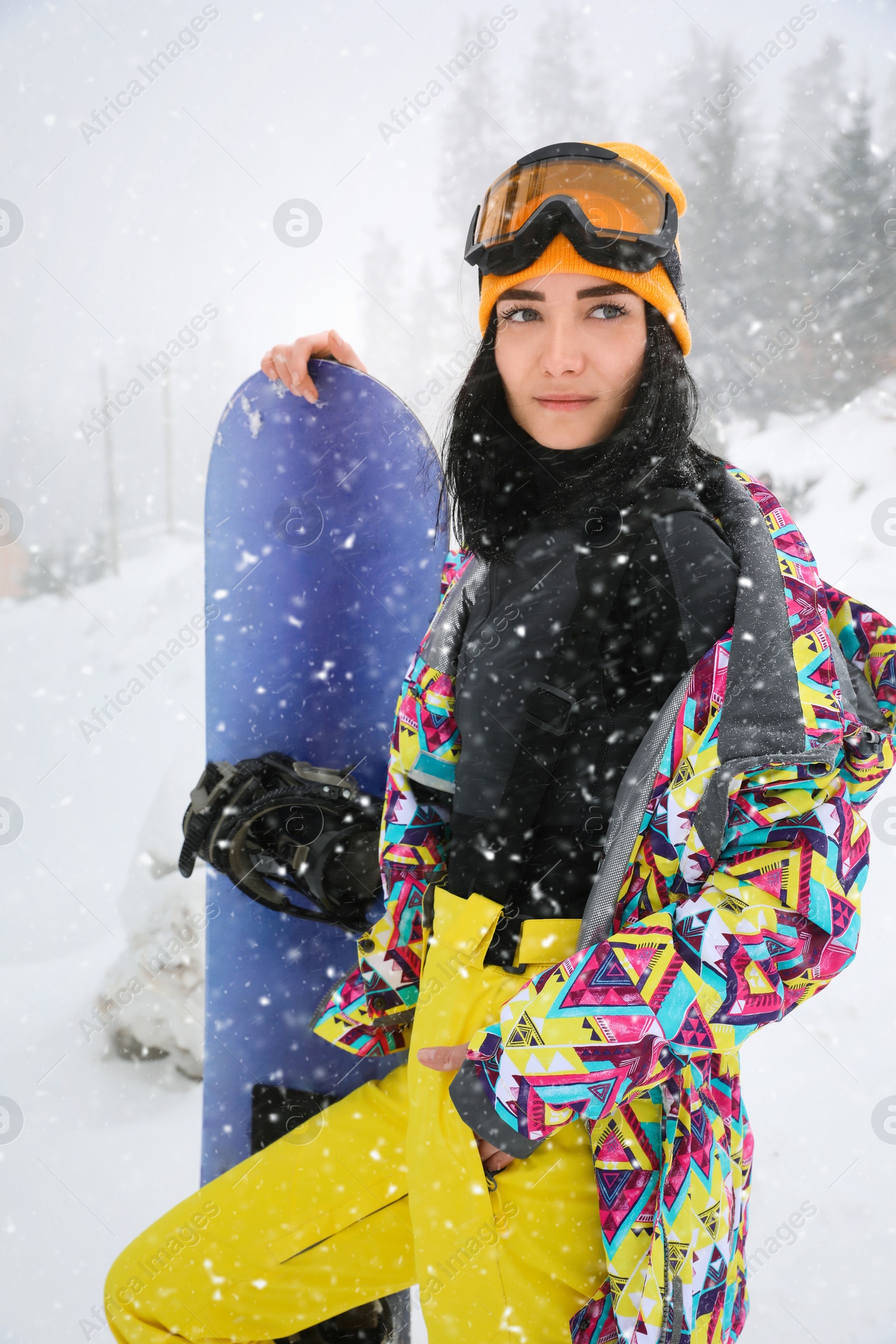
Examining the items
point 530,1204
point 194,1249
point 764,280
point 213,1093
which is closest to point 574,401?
point 530,1204

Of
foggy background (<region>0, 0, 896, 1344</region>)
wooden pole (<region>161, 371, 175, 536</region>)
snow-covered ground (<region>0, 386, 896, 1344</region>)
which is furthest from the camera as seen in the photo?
wooden pole (<region>161, 371, 175, 536</region>)

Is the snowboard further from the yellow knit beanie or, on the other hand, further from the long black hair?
the yellow knit beanie

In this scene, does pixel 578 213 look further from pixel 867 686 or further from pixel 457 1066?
pixel 457 1066

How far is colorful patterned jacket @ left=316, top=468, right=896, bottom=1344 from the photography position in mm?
789

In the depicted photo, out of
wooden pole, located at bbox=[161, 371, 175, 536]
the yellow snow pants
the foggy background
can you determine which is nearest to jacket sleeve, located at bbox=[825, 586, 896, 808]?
the yellow snow pants

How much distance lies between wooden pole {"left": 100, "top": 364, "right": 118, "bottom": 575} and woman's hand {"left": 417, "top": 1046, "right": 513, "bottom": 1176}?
3745mm

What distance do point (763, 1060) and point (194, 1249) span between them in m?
1.85

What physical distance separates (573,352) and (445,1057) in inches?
33.1

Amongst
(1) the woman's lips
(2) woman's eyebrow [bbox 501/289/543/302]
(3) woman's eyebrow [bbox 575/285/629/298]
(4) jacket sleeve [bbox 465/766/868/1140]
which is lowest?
(4) jacket sleeve [bbox 465/766/868/1140]

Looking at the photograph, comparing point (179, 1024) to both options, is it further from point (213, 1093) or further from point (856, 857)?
point (856, 857)

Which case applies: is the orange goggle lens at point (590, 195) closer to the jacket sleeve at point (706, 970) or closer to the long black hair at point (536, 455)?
the long black hair at point (536, 455)

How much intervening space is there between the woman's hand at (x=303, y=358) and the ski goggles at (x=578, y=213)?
464 mm

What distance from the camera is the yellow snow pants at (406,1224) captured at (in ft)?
2.98

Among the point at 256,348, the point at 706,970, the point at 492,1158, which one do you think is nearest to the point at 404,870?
the point at 492,1158
